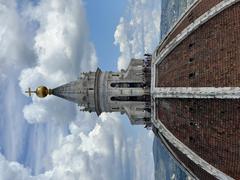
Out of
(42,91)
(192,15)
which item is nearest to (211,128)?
(192,15)

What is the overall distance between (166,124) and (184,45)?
5.32m

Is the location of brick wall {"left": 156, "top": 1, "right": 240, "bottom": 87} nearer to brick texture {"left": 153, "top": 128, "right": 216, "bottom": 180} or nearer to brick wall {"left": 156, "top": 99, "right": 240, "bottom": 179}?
brick wall {"left": 156, "top": 99, "right": 240, "bottom": 179}

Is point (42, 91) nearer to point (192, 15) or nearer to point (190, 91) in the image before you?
point (192, 15)

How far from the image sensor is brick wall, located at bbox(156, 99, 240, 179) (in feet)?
84.5

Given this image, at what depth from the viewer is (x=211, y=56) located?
27.7 meters

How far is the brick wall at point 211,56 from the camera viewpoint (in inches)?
1022

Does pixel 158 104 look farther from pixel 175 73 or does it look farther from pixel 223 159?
pixel 223 159

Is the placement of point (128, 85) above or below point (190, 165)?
above

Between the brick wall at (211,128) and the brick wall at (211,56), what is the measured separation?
3.60 ft

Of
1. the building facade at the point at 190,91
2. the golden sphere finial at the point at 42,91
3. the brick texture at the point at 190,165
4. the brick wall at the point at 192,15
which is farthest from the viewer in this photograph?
the golden sphere finial at the point at 42,91

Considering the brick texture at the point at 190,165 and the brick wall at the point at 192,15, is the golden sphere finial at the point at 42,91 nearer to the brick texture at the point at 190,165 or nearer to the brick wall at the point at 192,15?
the brick wall at the point at 192,15

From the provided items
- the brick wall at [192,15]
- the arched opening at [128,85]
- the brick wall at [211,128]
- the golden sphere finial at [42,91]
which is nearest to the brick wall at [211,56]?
the brick wall at [211,128]

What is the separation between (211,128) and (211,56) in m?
3.78

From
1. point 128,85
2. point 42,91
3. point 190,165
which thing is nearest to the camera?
point 190,165
